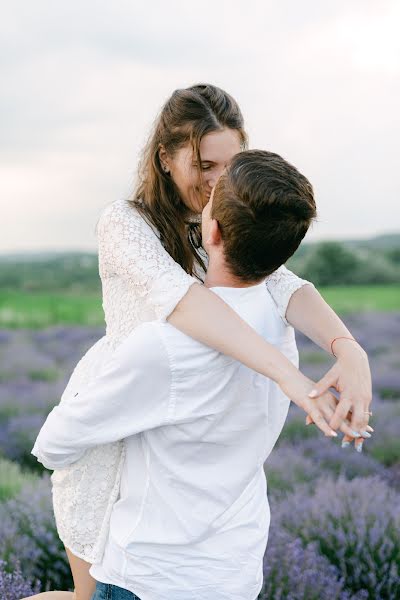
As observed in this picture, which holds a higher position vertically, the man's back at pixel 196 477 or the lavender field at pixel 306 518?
the man's back at pixel 196 477

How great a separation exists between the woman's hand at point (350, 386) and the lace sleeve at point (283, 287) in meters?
0.16

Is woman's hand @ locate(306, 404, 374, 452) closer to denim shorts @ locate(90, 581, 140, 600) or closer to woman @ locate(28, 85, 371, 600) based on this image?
woman @ locate(28, 85, 371, 600)

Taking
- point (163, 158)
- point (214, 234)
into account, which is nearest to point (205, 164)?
point (163, 158)

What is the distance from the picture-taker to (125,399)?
4.73 feet

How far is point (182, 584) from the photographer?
1512 millimetres

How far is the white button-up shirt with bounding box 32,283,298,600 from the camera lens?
144cm

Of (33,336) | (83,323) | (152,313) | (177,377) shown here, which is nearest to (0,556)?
(152,313)

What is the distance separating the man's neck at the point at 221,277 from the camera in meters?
1.53

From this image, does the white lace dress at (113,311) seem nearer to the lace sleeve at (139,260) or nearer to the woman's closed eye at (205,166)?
the lace sleeve at (139,260)

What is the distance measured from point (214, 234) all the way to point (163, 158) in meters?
0.57

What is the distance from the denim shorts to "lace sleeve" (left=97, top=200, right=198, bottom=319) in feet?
1.71

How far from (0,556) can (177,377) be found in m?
1.85

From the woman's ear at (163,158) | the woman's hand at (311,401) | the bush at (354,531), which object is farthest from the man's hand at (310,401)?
the bush at (354,531)

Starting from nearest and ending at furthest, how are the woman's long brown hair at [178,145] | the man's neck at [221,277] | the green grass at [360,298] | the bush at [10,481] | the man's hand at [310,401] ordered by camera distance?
the man's hand at [310,401] < the man's neck at [221,277] < the woman's long brown hair at [178,145] < the bush at [10,481] < the green grass at [360,298]
